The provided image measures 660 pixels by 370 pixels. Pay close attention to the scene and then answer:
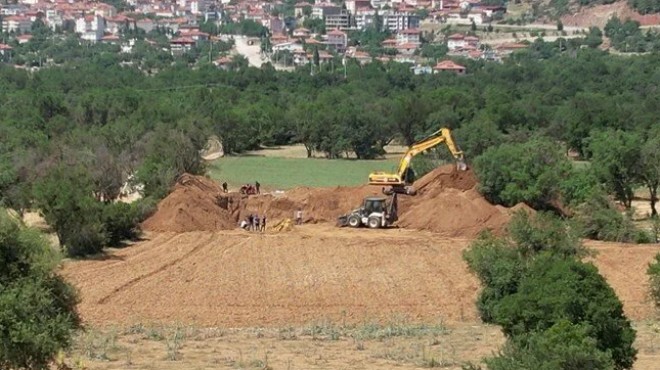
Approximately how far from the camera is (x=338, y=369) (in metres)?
26.6

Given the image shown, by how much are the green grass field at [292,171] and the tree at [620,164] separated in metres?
15.4

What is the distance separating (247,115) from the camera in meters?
85.7

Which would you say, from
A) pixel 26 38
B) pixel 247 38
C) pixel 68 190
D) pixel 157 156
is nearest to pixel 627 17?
pixel 247 38

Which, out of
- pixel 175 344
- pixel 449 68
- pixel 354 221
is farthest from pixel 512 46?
pixel 175 344

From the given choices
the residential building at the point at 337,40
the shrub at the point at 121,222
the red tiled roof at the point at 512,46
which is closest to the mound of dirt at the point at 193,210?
the shrub at the point at 121,222

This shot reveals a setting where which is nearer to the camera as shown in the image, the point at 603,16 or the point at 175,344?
the point at 175,344

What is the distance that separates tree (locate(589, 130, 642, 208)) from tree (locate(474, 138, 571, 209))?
1.50m

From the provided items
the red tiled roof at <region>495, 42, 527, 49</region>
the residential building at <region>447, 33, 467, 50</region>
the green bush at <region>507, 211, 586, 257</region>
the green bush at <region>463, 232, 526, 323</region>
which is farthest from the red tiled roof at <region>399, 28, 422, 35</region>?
the green bush at <region>463, 232, 526, 323</region>

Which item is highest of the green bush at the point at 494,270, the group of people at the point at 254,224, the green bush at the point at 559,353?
the green bush at the point at 559,353

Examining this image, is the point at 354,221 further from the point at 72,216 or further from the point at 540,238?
the point at 540,238

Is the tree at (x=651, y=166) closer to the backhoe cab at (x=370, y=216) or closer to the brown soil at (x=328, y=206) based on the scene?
the brown soil at (x=328, y=206)

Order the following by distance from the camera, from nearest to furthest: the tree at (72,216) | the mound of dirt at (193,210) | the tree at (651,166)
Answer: the tree at (72,216) < the mound of dirt at (193,210) < the tree at (651,166)

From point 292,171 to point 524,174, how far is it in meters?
22.0

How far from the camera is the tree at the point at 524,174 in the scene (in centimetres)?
5153
